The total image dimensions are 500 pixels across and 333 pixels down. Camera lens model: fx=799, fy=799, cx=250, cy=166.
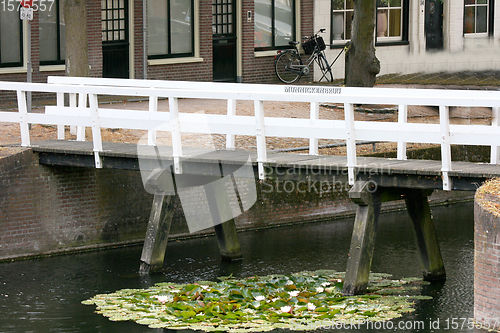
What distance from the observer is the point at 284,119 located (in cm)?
1106

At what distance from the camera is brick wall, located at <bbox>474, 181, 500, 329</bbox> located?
27.3 feet

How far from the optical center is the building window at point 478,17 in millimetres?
27328

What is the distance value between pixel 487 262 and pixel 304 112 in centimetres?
1101

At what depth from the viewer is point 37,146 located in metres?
13.0

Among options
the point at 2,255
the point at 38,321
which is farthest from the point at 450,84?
the point at 38,321

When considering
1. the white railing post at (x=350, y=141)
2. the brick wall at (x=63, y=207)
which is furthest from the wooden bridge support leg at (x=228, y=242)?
the white railing post at (x=350, y=141)

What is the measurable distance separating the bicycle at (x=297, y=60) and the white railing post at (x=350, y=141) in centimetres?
1356

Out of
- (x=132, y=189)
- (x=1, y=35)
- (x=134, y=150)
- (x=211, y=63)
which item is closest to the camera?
(x=134, y=150)

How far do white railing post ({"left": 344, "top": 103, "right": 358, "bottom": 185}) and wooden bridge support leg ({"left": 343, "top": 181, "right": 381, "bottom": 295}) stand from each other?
7.0 inches

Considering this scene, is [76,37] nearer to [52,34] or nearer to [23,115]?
[23,115]

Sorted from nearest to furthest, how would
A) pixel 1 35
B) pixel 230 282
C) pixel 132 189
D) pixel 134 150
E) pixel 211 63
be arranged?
pixel 230 282
pixel 134 150
pixel 132 189
pixel 1 35
pixel 211 63

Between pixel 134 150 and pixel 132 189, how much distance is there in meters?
1.77

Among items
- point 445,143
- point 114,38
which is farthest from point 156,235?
point 114,38

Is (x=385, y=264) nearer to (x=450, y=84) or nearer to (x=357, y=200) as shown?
(x=357, y=200)
